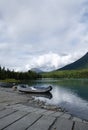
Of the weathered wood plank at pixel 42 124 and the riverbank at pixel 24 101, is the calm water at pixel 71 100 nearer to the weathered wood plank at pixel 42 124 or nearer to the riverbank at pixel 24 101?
the riverbank at pixel 24 101

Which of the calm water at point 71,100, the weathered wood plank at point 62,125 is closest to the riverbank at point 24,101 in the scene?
the calm water at point 71,100

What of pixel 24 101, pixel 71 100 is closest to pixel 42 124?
pixel 24 101

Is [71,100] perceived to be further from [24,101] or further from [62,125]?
[62,125]

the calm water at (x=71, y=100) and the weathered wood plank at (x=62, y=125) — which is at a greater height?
the weathered wood plank at (x=62, y=125)

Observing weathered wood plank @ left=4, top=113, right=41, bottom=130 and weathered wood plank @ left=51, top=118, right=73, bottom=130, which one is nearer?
weathered wood plank @ left=4, top=113, right=41, bottom=130

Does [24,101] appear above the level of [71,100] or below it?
above

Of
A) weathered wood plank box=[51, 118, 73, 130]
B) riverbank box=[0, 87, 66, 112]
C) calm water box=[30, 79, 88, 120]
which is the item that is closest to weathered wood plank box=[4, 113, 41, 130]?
weathered wood plank box=[51, 118, 73, 130]

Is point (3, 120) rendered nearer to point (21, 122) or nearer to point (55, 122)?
point (21, 122)

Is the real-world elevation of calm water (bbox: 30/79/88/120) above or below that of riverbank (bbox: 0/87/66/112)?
below

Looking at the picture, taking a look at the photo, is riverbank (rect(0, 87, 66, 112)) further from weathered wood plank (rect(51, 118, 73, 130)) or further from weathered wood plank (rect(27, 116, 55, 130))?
weathered wood plank (rect(51, 118, 73, 130))

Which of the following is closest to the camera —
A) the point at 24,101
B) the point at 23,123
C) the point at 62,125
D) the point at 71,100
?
the point at 62,125

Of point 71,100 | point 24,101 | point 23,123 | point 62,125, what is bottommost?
point 71,100

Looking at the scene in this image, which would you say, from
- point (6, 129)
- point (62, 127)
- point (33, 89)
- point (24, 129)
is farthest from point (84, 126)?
point (33, 89)

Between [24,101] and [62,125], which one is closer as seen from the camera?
[62,125]
